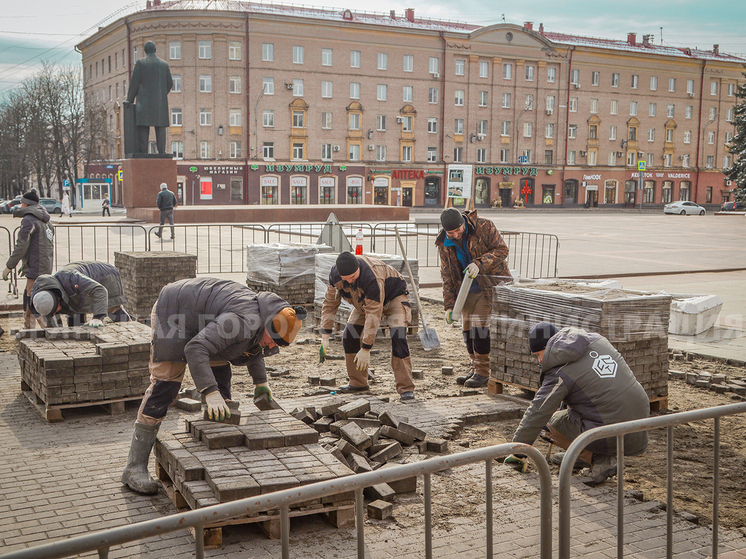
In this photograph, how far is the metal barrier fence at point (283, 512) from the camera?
224cm

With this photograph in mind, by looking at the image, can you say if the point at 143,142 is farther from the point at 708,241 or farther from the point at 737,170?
the point at 737,170

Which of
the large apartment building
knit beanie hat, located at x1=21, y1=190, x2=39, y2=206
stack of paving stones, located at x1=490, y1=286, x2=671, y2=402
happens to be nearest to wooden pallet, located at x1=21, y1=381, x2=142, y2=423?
knit beanie hat, located at x1=21, y1=190, x2=39, y2=206

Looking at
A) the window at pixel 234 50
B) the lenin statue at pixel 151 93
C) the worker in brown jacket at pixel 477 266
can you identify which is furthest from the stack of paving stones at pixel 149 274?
the window at pixel 234 50

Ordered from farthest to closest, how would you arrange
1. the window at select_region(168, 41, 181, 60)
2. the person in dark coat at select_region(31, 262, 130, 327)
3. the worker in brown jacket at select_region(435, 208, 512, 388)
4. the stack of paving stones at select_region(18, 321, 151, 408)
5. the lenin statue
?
1. the window at select_region(168, 41, 181, 60)
2. the lenin statue
3. the worker in brown jacket at select_region(435, 208, 512, 388)
4. the person in dark coat at select_region(31, 262, 130, 327)
5. the stack of paving stones at select_region(18, 321, 151, 408)

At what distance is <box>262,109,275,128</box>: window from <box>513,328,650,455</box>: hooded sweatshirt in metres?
54.0

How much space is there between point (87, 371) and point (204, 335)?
2.49m

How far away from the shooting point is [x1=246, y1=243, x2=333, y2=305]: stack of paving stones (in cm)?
1229

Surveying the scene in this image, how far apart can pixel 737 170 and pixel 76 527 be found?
196 feet

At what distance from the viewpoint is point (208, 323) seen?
505cm

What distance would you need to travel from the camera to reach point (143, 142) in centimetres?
2791

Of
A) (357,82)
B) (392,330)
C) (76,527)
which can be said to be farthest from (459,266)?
(357,82)

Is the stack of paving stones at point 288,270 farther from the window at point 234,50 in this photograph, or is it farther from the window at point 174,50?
the window at point 174,50

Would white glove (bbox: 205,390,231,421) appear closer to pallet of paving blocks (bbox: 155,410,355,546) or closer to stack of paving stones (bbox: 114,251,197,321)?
pallet of paving blocks (bbox: 155,410,355,546)

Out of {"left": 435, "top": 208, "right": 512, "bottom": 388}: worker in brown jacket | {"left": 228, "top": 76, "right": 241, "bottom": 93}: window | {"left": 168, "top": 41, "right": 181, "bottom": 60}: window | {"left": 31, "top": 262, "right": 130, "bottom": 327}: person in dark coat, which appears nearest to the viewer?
{"left": 31, "top": 262, "right": 130, "bottom": 327}: person in dark coat
